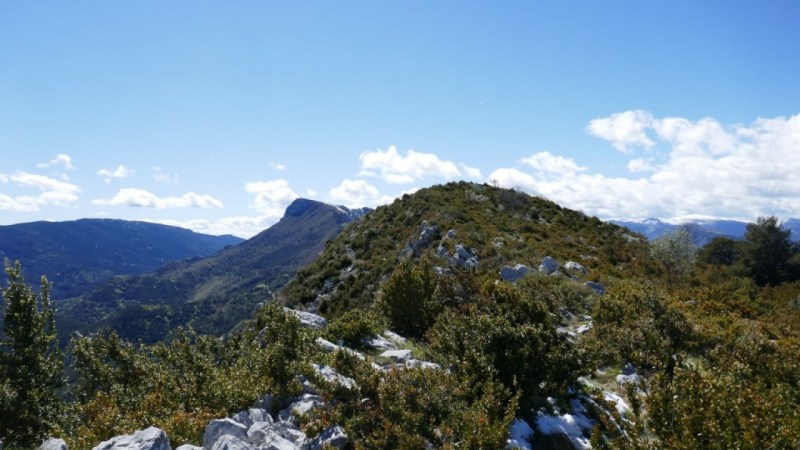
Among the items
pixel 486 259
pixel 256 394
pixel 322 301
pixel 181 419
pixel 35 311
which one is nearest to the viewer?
pixel 181 419

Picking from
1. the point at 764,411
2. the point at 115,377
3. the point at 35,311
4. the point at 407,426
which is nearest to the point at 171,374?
the point at 115,377

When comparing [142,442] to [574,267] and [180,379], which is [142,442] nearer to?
[180,379]

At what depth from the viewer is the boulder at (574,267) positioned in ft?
91.5

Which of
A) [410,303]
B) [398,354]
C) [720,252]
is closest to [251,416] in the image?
[398,354]

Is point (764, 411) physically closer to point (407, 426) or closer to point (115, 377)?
point (407, 426)

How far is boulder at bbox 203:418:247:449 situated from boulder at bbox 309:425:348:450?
51.0 inches

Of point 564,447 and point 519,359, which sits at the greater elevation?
point 519,359

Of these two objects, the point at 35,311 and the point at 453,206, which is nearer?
the point at 35,311

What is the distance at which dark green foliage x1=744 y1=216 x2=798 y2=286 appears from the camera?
37.5m

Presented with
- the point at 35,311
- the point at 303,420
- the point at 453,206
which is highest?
the point at 453,206

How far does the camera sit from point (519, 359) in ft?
35.0

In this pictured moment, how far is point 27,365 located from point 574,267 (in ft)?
87.2

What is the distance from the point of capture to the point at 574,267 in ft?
93.2

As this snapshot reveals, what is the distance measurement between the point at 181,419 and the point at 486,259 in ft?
78.4
